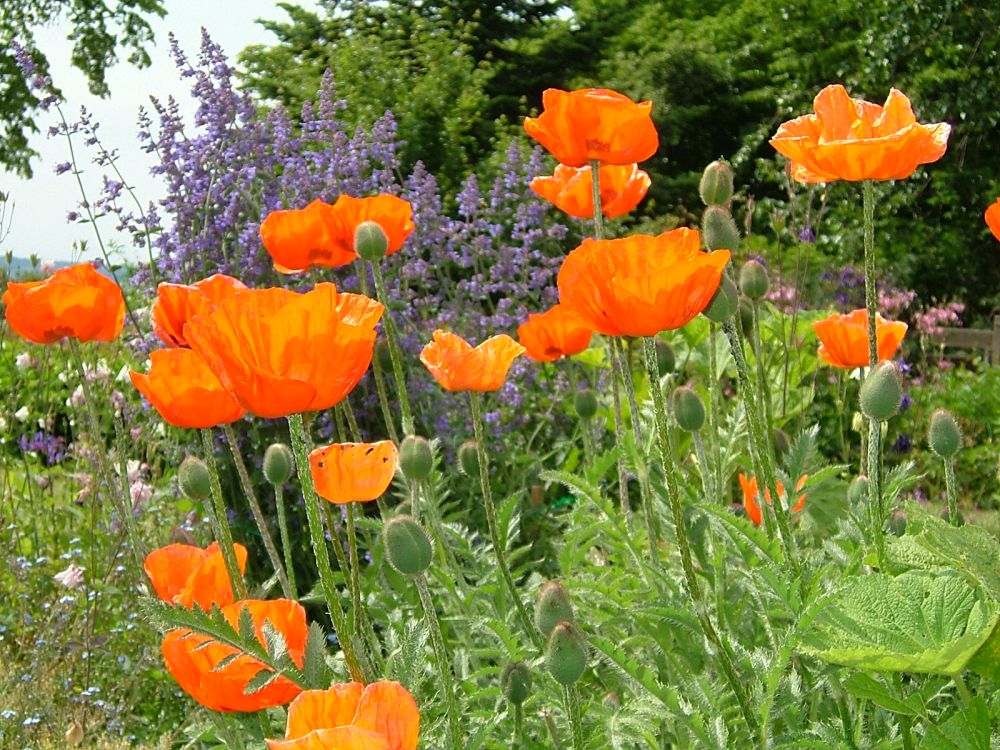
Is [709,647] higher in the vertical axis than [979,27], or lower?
higher

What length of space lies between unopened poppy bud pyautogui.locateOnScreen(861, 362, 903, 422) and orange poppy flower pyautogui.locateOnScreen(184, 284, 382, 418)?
57cm

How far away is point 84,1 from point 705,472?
52.3ft

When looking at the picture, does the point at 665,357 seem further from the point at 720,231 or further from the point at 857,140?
the point at 857,140

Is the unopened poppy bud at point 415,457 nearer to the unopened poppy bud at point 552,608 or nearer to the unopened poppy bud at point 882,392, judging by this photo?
the unopened poppy bud at point 552,608

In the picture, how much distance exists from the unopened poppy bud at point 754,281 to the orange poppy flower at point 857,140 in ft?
0.55

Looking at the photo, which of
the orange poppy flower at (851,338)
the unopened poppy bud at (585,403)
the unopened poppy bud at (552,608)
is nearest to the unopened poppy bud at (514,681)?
the unopened poppy bud at (552,608)

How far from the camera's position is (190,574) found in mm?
1300

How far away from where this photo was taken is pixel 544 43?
46.1ft

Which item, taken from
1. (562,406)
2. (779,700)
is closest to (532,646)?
(779,700)

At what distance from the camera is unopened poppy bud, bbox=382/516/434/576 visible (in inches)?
44.2

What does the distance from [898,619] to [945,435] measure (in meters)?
→ 0.54

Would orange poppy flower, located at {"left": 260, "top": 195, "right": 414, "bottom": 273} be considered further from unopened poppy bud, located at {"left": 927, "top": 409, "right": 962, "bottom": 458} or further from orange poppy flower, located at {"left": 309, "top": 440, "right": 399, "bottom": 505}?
unopened poppy bud, located at {"left": 927, "top": 409, "right": 962, "bottom": 458}

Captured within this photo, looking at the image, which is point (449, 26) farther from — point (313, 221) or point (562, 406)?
point (313, 221)

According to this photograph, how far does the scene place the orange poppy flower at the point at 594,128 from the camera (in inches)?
Answer: 64.4
